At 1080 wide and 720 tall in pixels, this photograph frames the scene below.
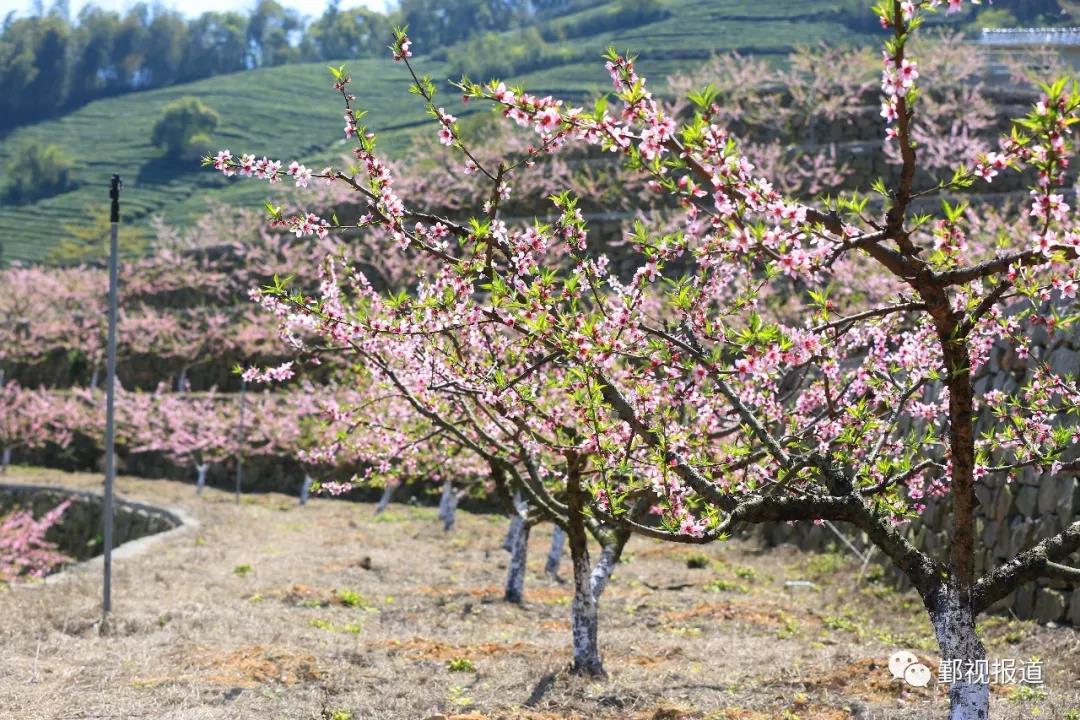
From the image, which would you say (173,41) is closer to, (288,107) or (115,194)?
(288,107)

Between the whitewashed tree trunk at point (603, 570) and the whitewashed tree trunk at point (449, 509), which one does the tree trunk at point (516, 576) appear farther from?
the whitewashed tree trunk at point (449, 509)

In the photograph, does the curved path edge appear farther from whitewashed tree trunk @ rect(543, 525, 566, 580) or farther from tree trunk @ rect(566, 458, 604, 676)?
tree trunk @ rect(566, 458, 604, 676)

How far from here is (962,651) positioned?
19.6 ft

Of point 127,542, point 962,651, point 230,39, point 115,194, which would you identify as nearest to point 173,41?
point 230,39

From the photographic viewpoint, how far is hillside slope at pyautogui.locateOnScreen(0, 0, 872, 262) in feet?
306

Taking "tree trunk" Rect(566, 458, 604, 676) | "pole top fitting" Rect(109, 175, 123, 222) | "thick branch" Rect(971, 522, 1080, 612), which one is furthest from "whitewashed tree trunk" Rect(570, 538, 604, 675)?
"pole top fitting" Rect(109, 175, 123, 222)

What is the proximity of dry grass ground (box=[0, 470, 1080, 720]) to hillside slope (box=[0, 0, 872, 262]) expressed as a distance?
7105cm

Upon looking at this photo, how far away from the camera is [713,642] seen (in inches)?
489

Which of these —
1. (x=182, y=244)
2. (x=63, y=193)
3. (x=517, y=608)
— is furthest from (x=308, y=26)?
(x=517, y=608)
